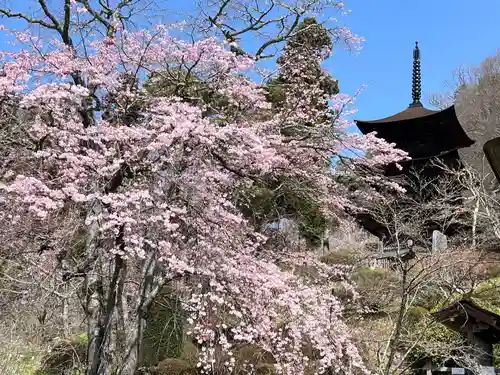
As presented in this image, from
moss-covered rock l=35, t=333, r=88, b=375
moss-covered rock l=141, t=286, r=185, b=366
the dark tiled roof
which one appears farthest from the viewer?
the dark tiled roof

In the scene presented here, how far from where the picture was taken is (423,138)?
1962 cm

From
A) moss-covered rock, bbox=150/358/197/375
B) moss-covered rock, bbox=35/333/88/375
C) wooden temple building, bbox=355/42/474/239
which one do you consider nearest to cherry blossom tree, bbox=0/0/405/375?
moss-covered rock, bbox=150/358/197/375

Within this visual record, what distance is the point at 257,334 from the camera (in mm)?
6023

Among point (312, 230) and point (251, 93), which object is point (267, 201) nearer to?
point (312, 230)

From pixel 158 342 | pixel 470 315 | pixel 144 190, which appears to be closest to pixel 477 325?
pixel 470 315

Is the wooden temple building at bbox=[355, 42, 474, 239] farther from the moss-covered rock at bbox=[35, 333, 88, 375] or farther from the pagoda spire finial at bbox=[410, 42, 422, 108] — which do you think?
the moss-covered rock at bbox=[35, 333, 88, 375]

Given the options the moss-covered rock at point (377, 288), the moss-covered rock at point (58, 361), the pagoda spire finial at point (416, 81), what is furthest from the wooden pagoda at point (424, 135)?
the moss-covered rock at point (58, 361)

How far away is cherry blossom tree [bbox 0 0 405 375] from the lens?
5.32m

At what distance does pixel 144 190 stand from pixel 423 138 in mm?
16344

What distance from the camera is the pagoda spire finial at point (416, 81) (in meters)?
22.2

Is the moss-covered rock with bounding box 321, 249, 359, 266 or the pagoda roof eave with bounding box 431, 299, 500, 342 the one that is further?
the moss-covered rock with bounding box 321, 249, 359, 266

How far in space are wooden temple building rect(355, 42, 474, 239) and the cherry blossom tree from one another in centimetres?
1226

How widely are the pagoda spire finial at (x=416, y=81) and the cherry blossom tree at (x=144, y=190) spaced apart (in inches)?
646

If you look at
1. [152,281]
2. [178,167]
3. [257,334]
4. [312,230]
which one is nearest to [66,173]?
[178,167]
